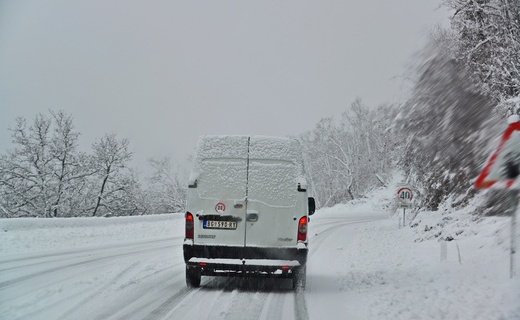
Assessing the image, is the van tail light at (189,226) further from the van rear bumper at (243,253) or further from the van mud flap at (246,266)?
the van mud flap at (246,266)

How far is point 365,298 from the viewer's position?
25.1 ft

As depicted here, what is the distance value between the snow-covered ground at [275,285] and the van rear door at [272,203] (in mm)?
925

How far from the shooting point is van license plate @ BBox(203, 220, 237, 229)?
26.4 ft

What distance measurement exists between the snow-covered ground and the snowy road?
0.02 meters

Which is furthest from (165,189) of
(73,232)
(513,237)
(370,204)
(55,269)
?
(513,237)

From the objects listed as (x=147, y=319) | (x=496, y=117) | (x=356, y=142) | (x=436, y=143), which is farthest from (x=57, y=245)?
(x=356, y=142)

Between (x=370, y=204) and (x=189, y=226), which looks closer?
(x=189, y=226)

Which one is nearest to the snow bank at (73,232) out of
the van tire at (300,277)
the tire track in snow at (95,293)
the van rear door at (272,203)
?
the tire track in snow at (95,293)

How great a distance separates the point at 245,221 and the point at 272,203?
52cm

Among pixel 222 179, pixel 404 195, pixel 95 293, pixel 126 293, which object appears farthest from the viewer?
pixel 404 195

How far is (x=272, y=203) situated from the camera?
8109 mm

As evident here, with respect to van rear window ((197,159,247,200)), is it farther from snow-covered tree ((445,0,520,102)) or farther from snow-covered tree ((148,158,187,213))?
snow-covered tree ((148,158,187,213))

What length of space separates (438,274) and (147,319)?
18.1 feet

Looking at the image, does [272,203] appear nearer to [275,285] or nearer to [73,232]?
[275,285]
